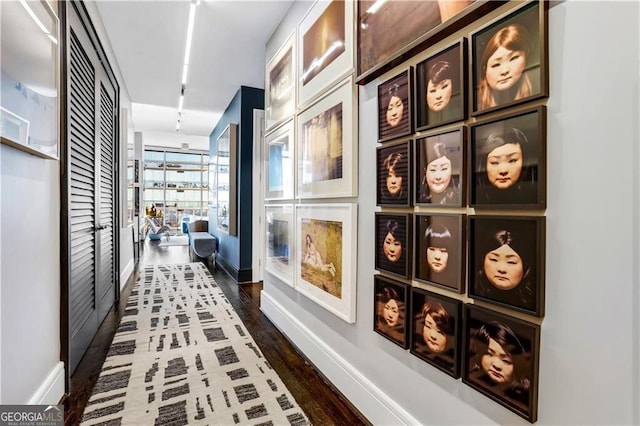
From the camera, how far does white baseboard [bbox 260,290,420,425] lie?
1.44m

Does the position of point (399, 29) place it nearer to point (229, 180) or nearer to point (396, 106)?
point (396, 106)

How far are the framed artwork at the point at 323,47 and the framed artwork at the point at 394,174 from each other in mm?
624

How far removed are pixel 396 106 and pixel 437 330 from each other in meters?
0.97

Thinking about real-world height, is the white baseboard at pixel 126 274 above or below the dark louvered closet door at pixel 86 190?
below

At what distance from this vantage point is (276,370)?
6.81 feet

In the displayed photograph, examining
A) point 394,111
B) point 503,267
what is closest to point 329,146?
point 394,111

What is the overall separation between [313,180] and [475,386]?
4.92 ft

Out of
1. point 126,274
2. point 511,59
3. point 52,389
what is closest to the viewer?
point 511,59

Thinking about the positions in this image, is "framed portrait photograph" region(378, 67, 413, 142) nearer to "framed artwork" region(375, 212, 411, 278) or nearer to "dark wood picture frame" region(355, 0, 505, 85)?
"dark wood picture frame" region(355, 0, 505, 85)

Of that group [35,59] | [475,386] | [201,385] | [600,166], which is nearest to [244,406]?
[201,385]

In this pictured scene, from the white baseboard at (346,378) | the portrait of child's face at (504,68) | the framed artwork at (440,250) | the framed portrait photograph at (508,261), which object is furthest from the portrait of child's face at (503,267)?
the white baseboard at (346,378)

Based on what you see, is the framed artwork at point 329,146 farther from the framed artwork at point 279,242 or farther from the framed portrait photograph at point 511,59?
the framed portrait photograph at point 511,59

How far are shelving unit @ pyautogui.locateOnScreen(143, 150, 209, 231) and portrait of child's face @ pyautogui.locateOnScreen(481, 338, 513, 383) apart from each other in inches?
441

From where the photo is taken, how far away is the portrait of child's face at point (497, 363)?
3.17ft
